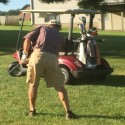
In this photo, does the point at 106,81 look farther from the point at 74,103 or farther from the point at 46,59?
the point at 46,59

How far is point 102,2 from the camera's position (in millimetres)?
18875

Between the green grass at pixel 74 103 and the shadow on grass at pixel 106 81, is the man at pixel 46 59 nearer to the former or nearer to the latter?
the green grass at pixel 74 103

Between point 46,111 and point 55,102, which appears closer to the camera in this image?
point 46,111

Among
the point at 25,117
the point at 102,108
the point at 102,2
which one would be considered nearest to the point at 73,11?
the point at 102,108

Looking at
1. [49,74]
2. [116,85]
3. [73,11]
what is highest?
[73,11]

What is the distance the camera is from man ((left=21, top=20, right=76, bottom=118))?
23.5ft

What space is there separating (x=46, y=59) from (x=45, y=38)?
1.08 feet

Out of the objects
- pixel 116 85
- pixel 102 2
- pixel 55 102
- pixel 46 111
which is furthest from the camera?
pixel 102 2

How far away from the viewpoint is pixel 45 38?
7137 mm

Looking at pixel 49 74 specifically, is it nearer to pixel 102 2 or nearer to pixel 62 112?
pixel 62 112

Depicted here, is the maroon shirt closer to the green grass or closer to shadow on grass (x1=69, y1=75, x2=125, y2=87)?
the green grass

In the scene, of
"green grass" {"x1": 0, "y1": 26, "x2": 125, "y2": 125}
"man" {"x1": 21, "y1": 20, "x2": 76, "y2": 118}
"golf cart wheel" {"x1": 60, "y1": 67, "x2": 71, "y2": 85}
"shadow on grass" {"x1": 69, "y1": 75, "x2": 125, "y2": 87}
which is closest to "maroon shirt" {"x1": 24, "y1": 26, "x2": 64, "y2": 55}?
"man" {"x1": 21, "y1": 20, "x2": 76, "y2": 118}

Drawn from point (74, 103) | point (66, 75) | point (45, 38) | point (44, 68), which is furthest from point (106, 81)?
point (45, 38)

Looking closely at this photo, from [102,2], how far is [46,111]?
1177cm
